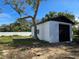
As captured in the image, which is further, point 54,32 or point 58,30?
point 58,30

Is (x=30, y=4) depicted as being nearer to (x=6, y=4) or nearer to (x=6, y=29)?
(x=6, y=4)

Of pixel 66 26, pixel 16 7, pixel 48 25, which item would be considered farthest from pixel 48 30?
pixel 16 7

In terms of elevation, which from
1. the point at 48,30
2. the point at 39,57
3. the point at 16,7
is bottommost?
the point at 39,57

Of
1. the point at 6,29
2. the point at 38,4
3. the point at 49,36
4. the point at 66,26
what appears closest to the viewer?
the point at 49,36

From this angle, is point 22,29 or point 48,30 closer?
point 48,30

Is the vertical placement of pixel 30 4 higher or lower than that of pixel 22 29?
higher

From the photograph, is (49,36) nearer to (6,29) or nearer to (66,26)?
(66,26)

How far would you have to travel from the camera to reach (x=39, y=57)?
37.9 feet

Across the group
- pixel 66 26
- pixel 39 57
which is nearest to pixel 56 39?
pixel 66 26

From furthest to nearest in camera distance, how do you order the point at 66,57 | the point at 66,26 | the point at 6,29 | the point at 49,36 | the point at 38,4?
the point at 6,29
the point at 38,4
the point at 66,26
the point at 49,36
the point at 66,57

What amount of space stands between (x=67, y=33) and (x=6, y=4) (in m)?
10.2

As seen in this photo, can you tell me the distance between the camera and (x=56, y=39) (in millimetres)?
21969

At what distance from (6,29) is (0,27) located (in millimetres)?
2660

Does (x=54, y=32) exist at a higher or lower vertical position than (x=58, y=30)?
lower
